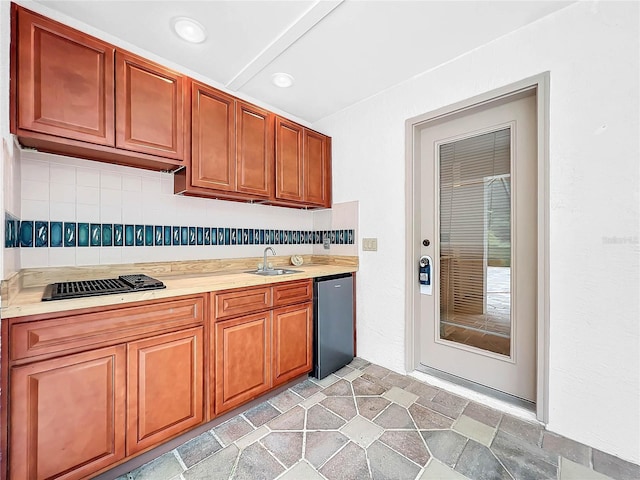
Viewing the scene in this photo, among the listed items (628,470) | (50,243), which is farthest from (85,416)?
(628,470)

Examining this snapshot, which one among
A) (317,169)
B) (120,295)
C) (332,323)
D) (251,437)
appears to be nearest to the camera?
(120,295)

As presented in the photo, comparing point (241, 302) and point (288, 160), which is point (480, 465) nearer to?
point (241, 302)

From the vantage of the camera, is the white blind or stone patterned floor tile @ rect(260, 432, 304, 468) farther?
the white blind

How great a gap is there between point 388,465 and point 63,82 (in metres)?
2.60

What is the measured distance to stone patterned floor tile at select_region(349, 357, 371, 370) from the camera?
8.30ft

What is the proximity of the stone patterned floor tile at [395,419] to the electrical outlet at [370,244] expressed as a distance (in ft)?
4.17

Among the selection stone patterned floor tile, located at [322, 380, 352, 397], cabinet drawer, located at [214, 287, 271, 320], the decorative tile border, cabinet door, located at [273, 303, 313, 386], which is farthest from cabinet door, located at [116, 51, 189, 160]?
stone patterned floor tile, located at [322, 380, 352, 397]

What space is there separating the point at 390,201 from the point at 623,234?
1435 mm

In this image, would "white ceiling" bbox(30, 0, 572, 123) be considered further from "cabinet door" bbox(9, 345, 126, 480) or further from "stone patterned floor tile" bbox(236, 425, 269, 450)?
"stone patterned floor tile" bbox(236, 425, 269, 450)

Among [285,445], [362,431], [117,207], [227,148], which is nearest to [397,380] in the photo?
[362,431]

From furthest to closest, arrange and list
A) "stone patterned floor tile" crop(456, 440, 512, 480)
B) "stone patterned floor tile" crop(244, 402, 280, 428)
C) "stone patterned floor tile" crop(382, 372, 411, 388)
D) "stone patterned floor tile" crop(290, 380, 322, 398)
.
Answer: "stone patterned floor tile" crop(382, 372, 411, 388) < "stone patterned floor tile" crop(290, 380, 322, 398) < "stone patterned floor tile" crop(244, 402, 280, 428) < "stone patterned floor tile" crop(456, 440, 512, 480)

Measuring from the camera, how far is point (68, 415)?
120 cm

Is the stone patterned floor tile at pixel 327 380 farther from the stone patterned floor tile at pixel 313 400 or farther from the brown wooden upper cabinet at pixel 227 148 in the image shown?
the brown wooden upper cabinet at pixel 227 148

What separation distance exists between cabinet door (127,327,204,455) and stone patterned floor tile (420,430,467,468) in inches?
52.2
